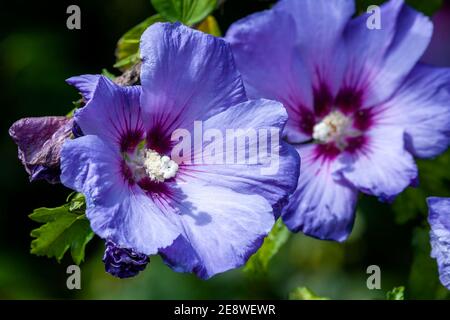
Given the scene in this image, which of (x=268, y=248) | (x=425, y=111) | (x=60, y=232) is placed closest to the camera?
(x=60, y=232)

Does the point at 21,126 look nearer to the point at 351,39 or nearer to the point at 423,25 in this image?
the point at 351,39

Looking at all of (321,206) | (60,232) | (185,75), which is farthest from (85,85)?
(321,206)

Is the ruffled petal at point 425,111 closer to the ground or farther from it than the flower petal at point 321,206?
farther from it

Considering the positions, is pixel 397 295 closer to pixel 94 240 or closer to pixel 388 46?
pixel 388 46

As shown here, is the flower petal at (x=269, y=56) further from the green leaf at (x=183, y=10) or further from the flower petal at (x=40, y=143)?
the flower petal at (x=40, y=143)

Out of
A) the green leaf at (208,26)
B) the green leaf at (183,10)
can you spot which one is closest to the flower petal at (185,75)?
the green leaf at (183,10)
